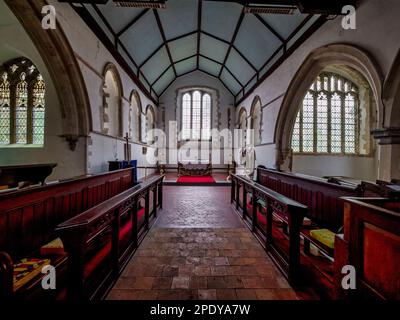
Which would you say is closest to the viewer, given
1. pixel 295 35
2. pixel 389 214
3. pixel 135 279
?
pixel 389 214

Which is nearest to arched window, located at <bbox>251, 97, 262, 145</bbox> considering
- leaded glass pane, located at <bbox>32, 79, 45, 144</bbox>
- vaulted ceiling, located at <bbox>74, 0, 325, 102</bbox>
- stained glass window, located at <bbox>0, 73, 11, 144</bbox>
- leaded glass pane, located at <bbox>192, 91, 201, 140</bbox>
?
vaulted ceiling, located at <bbox>74, 0, 325, 102</bbox>

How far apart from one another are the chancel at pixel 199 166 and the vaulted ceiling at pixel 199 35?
0.05 m

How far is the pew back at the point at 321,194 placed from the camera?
2248mm

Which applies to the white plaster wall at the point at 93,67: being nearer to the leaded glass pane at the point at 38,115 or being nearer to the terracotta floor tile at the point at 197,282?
the leaded glass pane at the point at 38,115

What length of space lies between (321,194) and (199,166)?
7.07m

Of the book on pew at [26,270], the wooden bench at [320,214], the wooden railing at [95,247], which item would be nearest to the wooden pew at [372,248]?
the wooden bench at [320,214]

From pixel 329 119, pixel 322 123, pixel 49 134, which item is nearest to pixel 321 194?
pixel 49 134

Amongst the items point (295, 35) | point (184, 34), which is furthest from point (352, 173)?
point (184, 34)

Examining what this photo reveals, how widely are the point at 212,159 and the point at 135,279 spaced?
9.13 meters

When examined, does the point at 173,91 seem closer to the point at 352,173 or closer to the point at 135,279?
the point at 352,173

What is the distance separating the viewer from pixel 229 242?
2574 millimetres

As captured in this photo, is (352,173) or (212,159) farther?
(212,159)

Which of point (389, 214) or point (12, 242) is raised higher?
point (389, 214)
